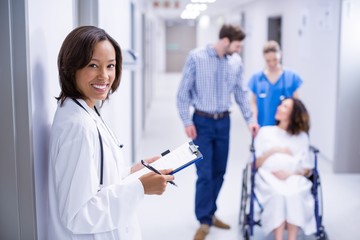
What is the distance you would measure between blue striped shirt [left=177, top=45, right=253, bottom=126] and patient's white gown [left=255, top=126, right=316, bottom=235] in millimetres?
445

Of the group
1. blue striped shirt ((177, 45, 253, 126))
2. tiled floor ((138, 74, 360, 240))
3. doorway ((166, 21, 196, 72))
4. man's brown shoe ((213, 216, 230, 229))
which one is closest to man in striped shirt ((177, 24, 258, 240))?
blue striped shirt ((177, 45, 253, 126))

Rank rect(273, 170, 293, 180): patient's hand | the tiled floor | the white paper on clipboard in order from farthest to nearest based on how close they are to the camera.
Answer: the tiled floor, rect(273, 170, 293, 180): patient's hand, the white paper on clipboard

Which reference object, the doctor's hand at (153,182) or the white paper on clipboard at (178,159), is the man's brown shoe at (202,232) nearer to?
the white paper on clipboard at (178,159)

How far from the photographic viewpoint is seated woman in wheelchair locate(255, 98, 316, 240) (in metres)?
3.14

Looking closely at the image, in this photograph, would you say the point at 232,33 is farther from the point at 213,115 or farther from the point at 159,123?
the point at 159,123

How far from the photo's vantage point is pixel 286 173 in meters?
3.35

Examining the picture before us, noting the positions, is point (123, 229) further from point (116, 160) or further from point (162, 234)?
point (162, 234)

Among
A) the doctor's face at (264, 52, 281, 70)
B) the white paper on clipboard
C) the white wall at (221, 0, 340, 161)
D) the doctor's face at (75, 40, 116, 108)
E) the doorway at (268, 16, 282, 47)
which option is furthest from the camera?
the doorway at (268, 16, 282, 47)

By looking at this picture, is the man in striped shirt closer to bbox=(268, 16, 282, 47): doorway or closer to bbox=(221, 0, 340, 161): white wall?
bbox=(221, 0, 340, 161): white wall

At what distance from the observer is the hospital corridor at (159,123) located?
4.57 ft

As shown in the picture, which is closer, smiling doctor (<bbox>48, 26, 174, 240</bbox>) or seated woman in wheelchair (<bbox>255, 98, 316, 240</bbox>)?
smiling doctor (<bbox>48, 26, 174, 240</bbox>)

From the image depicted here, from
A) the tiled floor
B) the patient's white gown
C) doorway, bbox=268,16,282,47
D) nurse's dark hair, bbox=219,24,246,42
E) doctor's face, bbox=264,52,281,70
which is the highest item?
doorway, bbox=268,16,282,47

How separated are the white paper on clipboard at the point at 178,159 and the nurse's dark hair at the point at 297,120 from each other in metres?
1.86

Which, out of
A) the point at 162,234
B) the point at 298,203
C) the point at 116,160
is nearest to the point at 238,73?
the point at 298,203
